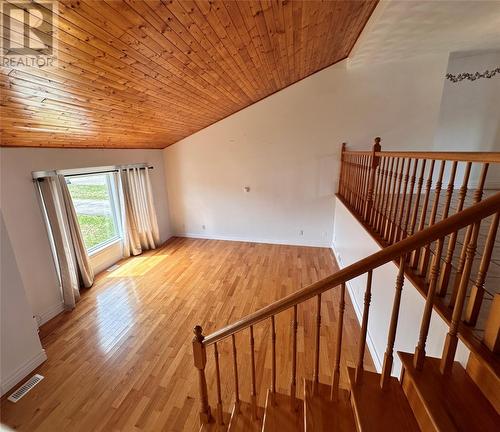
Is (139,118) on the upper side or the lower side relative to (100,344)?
upper

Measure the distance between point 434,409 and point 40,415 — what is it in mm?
2789

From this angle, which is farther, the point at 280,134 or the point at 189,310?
the point at 280,134

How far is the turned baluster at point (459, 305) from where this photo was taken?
95 cm

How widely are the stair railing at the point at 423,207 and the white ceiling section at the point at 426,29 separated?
4.11 feet

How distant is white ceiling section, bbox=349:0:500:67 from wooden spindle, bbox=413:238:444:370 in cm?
239

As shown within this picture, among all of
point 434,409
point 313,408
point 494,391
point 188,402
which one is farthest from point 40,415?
point 494,391

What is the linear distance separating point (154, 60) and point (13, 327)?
8.87 ft

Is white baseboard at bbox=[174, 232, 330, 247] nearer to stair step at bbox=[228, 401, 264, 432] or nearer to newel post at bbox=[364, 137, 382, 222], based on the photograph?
newel post at bbox=[364, 137, 382, 222]

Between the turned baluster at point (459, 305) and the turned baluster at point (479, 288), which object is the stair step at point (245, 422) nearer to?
the turned baluster at point (459, 305)

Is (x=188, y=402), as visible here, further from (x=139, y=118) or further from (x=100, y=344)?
(x=139, y=118)

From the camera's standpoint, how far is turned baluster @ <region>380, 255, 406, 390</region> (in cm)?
113

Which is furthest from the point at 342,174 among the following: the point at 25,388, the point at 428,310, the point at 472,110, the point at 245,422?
the point at 25,388

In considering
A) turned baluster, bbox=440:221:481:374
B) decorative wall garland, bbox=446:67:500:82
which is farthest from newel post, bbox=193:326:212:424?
decorative wall garland, bbox=446:67:500:82

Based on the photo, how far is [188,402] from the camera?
80.2 inches
